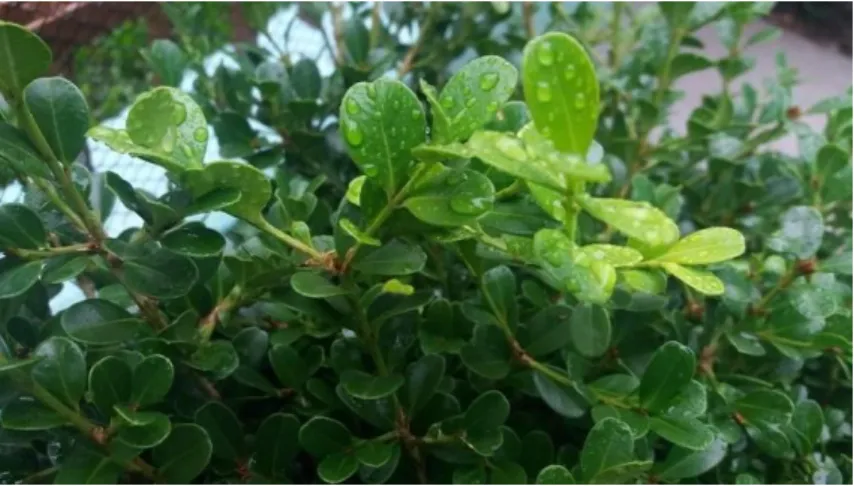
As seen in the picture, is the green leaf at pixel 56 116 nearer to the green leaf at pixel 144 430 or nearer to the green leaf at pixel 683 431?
the green leaf at pixel 144 430

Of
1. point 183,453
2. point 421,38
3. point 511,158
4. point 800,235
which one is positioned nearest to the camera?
point 511,158

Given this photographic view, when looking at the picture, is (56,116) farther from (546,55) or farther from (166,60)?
(166,60)

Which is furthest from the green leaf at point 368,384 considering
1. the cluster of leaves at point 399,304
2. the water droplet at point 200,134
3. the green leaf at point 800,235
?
the green leaf at point 800,235

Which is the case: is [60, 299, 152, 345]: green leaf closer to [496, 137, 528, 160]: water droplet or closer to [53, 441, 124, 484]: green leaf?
[53, 441, 124, 484]: green leaf

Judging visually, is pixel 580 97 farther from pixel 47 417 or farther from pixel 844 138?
pixel 844 138

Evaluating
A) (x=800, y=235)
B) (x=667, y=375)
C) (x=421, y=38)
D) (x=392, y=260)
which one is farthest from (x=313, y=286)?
(x=421, y=38)
